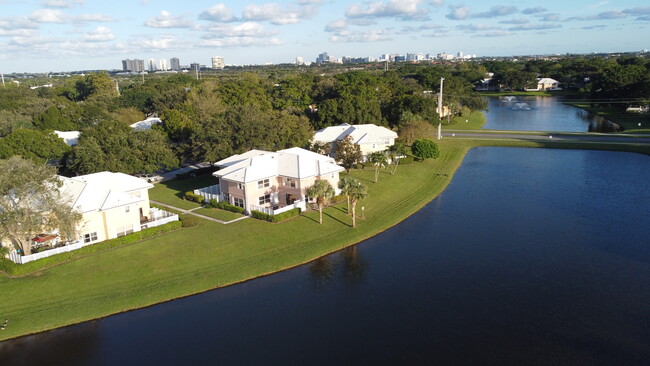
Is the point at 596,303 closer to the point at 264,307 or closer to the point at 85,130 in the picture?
the point at 264,307

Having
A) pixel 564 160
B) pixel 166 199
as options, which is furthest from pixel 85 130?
pixel 564 160

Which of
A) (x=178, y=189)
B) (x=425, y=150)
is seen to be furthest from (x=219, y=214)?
(x=425, y=150)

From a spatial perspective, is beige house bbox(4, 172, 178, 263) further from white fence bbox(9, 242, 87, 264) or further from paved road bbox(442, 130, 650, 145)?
paved road bbox(442, 130, 650, 145)

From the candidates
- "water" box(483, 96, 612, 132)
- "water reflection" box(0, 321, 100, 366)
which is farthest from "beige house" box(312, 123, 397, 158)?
"water reflection" box(0, 321, 100, 366)

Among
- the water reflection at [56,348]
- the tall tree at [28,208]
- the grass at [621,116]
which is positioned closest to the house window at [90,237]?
the tall tree at [28,208]

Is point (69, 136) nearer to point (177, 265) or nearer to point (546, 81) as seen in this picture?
point (177, 265)

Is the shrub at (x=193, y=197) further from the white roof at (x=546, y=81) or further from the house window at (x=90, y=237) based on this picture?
the white roof at (x=546, y=81)
